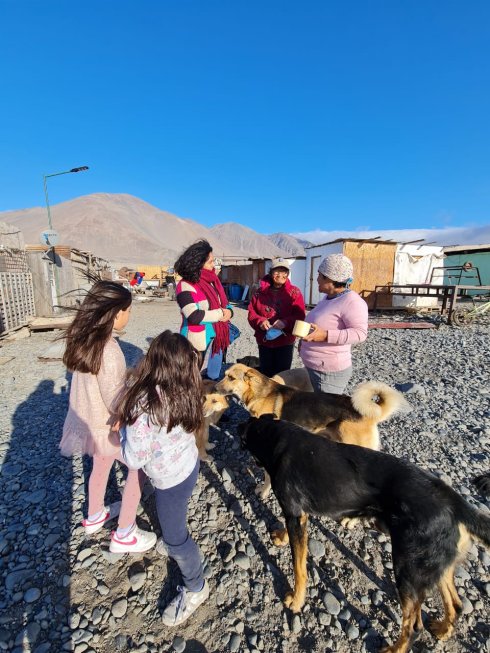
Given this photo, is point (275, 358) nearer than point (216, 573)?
No

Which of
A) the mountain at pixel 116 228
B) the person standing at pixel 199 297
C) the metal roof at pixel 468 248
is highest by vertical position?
the mountain at pixel 116 228

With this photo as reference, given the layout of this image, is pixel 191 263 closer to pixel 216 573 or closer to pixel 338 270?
pixel 338 270

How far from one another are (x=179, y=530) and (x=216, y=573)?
0.69 metres

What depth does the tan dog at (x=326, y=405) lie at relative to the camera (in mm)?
2564

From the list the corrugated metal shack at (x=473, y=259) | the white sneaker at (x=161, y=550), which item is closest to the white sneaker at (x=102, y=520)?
the white sneaker at (x=161, y=550)

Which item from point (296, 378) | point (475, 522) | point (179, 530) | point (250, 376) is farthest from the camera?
point (296, 378)

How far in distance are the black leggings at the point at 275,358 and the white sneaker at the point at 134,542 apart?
7.57 ft

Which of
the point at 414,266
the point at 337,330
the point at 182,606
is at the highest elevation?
the point at 414,266

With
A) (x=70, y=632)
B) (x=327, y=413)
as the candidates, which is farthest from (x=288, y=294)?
(x=70, y=632)

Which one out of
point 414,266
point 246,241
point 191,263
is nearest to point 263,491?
point 191,263

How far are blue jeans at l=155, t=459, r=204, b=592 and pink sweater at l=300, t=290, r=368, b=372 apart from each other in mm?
1728

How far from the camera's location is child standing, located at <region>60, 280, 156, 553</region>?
2023 mm

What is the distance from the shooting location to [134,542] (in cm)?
224

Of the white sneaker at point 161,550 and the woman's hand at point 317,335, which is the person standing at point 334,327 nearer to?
the woman's hand at point 317,335
